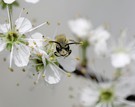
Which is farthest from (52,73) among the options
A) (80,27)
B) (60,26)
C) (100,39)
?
(60,26)

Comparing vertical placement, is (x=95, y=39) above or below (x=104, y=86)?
above

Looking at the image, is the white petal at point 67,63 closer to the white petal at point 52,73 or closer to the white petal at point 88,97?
the white petal at point 52,73

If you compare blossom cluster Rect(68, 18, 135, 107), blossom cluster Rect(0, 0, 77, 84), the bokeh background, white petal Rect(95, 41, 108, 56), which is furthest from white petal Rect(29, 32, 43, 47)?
the bokeh background

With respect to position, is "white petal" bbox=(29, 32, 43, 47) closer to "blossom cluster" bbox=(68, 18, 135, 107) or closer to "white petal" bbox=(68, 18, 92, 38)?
"blossom cluster" bbox=(68, 18, 135, 107)

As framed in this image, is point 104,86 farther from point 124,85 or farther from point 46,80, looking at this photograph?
point 46,80

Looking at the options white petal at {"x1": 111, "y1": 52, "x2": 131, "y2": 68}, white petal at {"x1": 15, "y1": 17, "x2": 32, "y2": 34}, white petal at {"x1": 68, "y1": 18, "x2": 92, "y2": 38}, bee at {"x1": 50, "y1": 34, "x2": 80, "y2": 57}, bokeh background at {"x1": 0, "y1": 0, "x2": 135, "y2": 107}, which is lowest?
bee at {"x1": 50, "y1": 34, "x2": 80, "y2": 57}

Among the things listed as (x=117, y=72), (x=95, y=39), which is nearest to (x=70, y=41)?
(x=117, y=72)
